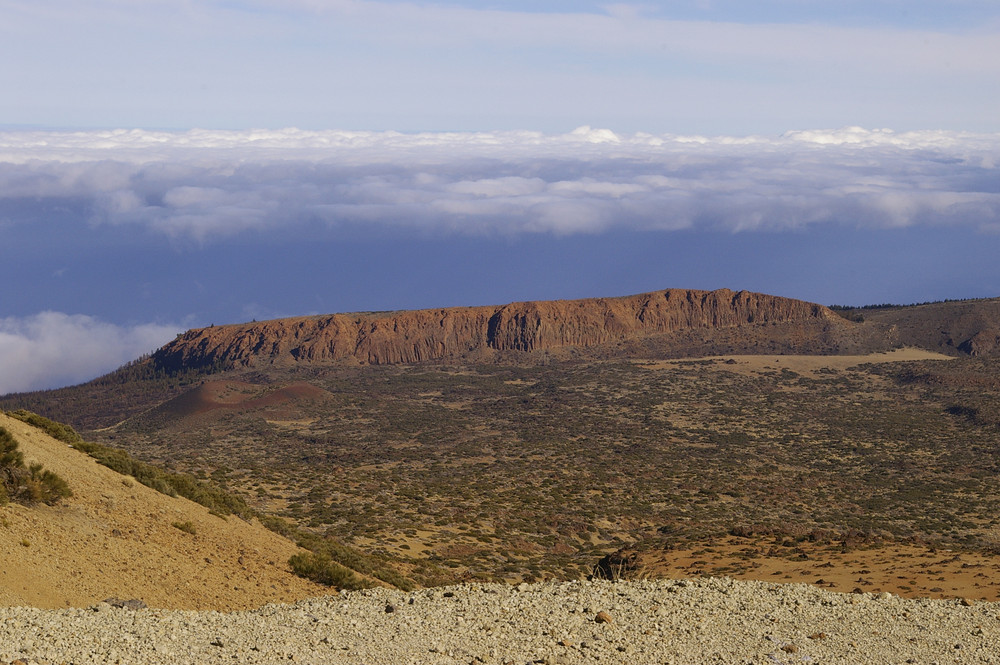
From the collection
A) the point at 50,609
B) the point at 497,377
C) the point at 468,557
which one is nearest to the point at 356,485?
the point at 468,557

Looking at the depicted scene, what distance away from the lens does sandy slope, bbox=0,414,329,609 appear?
15930mm

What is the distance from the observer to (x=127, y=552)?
18.0m

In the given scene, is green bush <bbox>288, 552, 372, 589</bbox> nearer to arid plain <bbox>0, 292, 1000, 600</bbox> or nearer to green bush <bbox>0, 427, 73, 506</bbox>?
arid plain <bbox>0, 292, 1000, 600</bbox>

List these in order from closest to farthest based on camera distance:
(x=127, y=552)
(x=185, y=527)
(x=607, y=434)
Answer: (x=127, y=552) → (x=185, y=527) → (x=607, y=434)

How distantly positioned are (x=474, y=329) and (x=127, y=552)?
99.1 m

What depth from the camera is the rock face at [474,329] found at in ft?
367

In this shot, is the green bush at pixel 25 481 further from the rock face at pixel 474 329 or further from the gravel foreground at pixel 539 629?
the rock face at pixel 474 329

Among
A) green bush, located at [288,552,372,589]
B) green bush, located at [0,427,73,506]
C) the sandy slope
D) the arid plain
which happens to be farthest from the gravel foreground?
green bush, located at [0,427,73,506]

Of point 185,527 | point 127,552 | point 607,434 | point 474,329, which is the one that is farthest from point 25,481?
point 474,329

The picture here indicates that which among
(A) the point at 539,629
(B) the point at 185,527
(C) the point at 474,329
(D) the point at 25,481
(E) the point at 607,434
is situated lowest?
(E) the point at 607,434

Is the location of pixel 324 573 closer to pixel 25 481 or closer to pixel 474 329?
pixel 25 481

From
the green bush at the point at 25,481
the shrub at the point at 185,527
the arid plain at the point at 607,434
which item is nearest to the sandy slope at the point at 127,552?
the shrub at the point at 185,527

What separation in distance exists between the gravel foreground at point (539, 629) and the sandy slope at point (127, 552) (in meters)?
1.33

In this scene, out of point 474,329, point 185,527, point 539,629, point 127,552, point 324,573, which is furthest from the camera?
point 474,329
